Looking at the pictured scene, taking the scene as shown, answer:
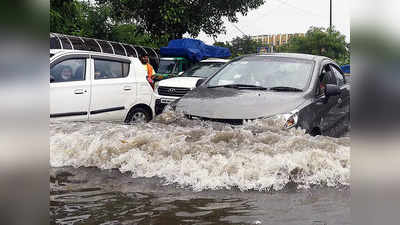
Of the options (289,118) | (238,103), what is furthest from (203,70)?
(289,118)

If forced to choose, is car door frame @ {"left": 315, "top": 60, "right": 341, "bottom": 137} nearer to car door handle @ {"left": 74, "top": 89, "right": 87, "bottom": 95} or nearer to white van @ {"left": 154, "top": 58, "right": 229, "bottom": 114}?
car door handle @ {"left": 74, "top": 89, "right": 87, "bottom": 95}

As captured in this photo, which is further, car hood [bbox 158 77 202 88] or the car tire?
car hood [bbox 158 77 202 88]

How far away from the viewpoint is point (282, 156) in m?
4.71

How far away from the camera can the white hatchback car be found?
7.89m

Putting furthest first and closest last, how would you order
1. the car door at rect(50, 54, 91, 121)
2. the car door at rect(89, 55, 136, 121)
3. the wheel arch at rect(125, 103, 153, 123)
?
the wheel arch at rect(125, 103, 153, 123), the car door at rect(89, 55, 136, 121), the car door at rect(50, 54, 91, 121)

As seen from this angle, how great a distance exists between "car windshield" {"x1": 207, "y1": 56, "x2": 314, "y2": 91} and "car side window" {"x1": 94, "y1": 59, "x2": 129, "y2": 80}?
2.71 metres

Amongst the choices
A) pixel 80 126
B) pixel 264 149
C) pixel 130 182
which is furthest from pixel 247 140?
pixel 80 126

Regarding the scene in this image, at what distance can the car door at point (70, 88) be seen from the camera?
305 inches

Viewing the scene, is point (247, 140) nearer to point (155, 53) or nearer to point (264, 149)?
point (264, 149)

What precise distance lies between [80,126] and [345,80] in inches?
180

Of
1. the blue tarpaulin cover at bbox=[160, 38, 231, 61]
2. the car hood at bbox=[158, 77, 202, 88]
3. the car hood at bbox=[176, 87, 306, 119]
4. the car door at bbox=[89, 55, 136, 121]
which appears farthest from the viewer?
the blue tarpaulin cover at bbox=[160, 38, 231, 61]

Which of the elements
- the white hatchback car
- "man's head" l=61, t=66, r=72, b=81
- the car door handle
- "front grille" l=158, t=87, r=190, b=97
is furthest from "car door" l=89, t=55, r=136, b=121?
"front grille" l=158, t=87, r=190, b=97

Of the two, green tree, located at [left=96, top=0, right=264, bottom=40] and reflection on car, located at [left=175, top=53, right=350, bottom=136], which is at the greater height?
green tree, located at [left=96, top=0, right=264, bottom=40]

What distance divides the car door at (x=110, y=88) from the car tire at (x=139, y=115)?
198 millimetres
